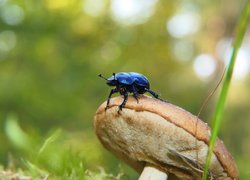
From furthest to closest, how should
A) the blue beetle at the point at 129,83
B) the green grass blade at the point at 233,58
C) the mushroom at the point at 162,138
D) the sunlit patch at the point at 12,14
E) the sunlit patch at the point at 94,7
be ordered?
the sunlit patch at the point at 94,7 < the sunlit patch at the point at 12,14 < the blue beetle at the point at 129,83 < the mushroom at the point at 162,138 < the green grass blade at the point at 233,58

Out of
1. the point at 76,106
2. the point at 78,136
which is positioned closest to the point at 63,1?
the point at 76,106

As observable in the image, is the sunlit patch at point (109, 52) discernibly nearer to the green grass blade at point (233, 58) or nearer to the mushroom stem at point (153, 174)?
the mushroom stem at point (153, 174)

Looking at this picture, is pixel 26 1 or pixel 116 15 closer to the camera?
pixel 26 1

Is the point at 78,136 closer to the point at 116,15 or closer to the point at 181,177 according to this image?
the point at 116,15

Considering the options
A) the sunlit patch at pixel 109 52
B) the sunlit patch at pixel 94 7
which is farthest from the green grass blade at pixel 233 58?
the sunlit patch at pixel 94 7

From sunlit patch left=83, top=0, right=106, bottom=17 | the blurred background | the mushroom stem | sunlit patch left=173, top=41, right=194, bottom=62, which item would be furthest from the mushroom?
sunlit patch left=173, top=41, right=194, bottom=62

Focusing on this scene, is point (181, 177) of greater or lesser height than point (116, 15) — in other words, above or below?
below

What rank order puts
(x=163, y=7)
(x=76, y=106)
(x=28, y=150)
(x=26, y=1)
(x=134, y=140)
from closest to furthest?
(x=28, y=150), (x=134, y=140), (x=26, y=1), (x=76, y=106), (x=163, y=7)
